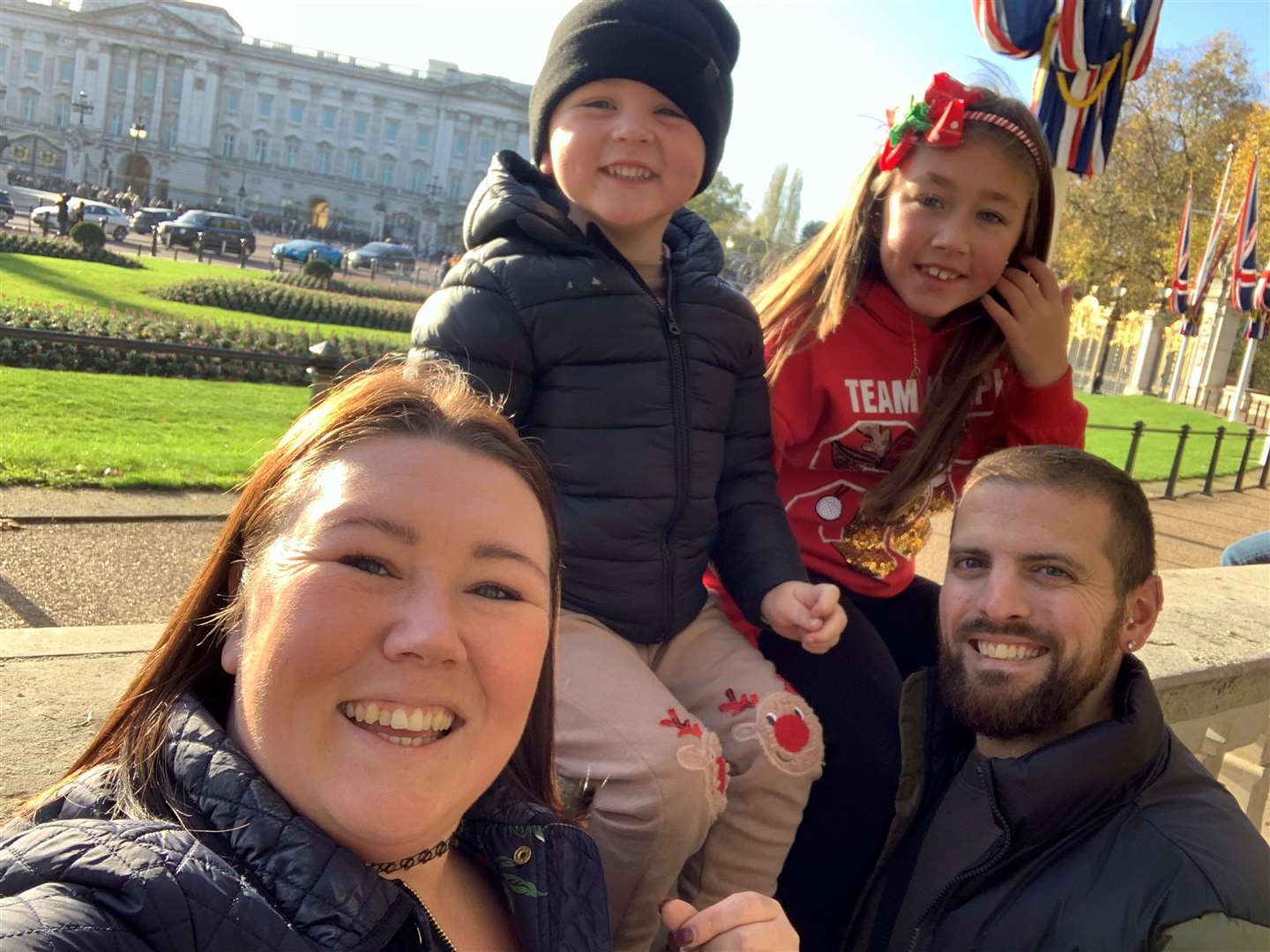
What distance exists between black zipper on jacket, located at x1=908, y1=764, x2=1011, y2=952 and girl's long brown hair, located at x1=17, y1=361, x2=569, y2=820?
40.9 inches

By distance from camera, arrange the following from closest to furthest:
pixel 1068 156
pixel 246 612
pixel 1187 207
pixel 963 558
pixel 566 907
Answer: pixel 246 612 < pixel 566 907 < pixel 963 558 < pixel 1068 156 < pixel 1187 207

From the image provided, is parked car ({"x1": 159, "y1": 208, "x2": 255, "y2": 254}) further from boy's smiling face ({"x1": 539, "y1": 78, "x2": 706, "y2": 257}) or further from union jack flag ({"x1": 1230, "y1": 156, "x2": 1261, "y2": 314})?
boy's smiling face ({"x1": 539, "y1": 78, "x2": 706, "y2": 257})

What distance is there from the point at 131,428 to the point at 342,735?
9309 millimetres

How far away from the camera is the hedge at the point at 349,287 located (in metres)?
27.6

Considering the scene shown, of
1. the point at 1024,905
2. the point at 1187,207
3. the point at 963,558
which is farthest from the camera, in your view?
the point at 1187,207

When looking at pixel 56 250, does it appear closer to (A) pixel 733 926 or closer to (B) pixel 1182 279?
(B) pixel 1182 279

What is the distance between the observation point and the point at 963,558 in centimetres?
236

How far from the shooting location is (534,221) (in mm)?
2350

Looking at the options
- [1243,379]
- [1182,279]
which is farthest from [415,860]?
[1243,379]

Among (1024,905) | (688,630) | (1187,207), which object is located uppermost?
(1187,207)

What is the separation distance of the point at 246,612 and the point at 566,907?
1.84 feet

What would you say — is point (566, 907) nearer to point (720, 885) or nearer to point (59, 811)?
point (59, 811)

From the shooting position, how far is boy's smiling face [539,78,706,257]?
2.44m

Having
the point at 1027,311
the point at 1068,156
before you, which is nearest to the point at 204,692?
the point at 1027,311
